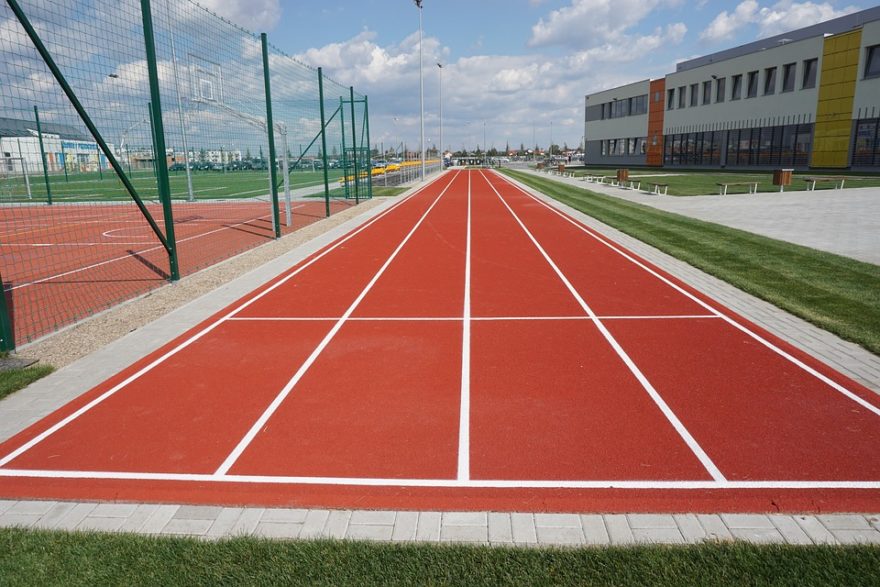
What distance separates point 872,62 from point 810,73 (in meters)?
4.68

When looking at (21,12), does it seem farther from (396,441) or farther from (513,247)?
(513,247)

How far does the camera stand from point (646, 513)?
3906 mm

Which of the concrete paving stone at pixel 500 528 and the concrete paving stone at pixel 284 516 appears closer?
the concrete paving stone at pixel 500 528

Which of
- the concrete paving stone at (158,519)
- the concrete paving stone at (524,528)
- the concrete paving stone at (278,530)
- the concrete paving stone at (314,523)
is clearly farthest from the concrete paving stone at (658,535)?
the concrete paving stone at (158,519)

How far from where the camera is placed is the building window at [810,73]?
133ft

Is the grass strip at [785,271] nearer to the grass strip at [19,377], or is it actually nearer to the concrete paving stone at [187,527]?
the concrete paving stone at [187,527]

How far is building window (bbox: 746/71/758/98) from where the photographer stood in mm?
45844

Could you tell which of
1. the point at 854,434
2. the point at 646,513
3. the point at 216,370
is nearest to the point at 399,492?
the point at 646,513

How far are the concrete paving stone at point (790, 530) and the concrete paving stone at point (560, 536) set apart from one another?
129 cm

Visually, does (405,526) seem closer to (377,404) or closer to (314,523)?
(314,523)

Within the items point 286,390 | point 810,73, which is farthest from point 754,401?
point 810,73

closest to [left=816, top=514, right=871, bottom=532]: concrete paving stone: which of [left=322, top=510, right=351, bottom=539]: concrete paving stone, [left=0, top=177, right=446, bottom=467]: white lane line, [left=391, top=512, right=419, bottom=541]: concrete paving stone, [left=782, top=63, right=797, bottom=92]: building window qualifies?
[left=391, top=512, right=419, bottom=541]: concrete paving stone

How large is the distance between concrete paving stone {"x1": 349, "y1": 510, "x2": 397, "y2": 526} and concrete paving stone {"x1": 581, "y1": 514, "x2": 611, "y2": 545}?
4.18ft

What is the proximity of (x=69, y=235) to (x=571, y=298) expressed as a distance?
56.1ft
